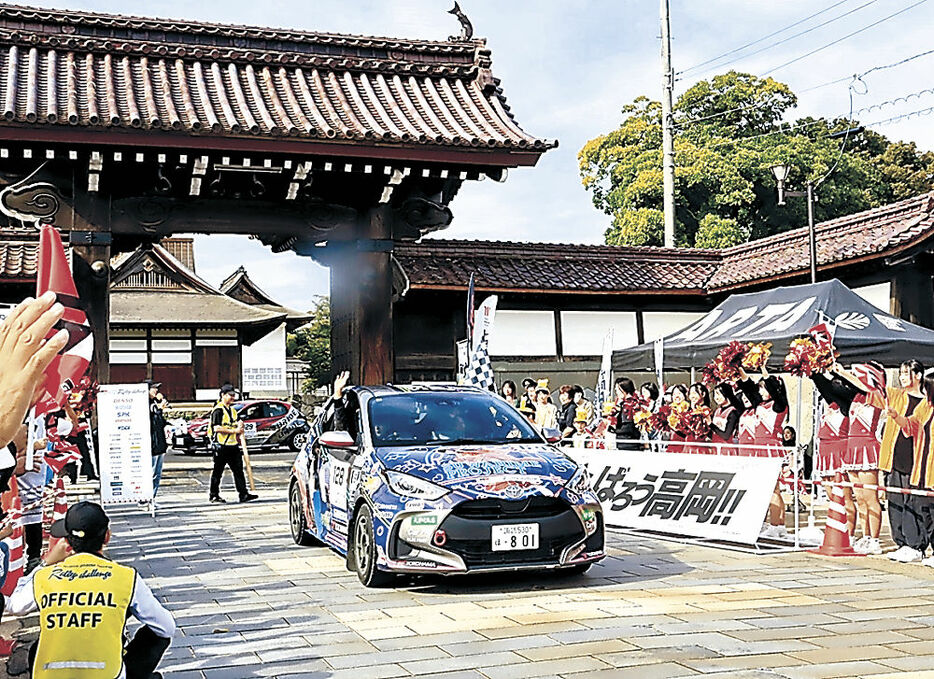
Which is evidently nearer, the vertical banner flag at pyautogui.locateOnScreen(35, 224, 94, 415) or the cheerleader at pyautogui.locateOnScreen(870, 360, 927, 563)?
the vertical banner flag at pyautogui.locateOnScreen(35, 224, 94, 415)

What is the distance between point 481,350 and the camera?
15602mm

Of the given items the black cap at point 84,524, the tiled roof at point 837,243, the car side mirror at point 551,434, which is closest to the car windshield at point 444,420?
the car side mirror at point 551,434

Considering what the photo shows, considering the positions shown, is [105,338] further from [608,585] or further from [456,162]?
[608,585]

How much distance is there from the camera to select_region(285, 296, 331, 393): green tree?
5394cm

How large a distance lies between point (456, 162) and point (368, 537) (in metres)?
6.50

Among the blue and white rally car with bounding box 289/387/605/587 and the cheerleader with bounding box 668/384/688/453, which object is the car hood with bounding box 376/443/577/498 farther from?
the cheerleader with bounding box 668/384/688/453

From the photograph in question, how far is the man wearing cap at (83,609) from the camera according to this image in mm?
4648

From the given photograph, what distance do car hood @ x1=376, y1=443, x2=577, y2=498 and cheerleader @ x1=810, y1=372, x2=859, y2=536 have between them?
128 inches

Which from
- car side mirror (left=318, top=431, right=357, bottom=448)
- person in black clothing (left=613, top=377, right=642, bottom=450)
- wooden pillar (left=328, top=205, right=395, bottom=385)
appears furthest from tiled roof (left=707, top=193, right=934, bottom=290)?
car side mirror (left=318, top=431, right=357, bottom=448)

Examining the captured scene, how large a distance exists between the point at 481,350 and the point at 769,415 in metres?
4.83

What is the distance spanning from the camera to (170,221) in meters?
→ 13.9

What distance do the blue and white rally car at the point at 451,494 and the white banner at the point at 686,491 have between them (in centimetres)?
239

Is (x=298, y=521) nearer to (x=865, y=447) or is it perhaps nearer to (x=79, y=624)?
(x=865, y=447)

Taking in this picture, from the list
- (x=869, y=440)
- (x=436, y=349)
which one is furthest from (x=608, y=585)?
(x=436, y=349)
